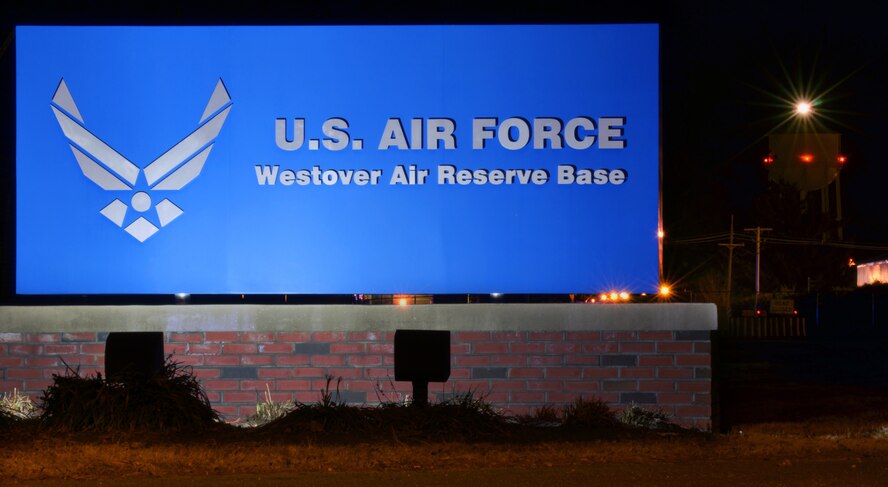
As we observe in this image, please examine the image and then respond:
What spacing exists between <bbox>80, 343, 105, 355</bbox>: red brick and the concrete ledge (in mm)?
A: 132

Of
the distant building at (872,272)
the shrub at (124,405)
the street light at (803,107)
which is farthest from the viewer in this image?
the distant building at (872,272)

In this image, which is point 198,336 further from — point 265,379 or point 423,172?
point 423,172

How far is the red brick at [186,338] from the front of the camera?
30.8 feet

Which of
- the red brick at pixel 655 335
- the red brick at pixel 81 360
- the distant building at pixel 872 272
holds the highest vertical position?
the distant building at pixel 872 272

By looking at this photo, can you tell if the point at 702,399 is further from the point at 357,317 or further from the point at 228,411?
the point at 228,411

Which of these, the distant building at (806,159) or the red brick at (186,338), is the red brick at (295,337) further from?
the distant building at (806,159)

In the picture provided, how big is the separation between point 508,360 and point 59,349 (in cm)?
381

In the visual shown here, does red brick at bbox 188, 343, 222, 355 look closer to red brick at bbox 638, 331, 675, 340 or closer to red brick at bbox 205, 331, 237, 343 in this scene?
red brick at bbox 205, 331, 237, 343

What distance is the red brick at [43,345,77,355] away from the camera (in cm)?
939

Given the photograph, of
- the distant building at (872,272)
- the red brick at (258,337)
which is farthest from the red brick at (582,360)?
the distant building at (872,272)

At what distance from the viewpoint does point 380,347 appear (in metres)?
9.36

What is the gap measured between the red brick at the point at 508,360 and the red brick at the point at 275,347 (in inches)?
67.7

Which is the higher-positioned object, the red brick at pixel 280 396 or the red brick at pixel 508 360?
the red brick at pixel 508 360

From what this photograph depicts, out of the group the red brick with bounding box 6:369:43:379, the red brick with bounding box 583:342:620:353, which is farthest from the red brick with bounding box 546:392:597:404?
the red brick with bounding box 6:369:43:379
